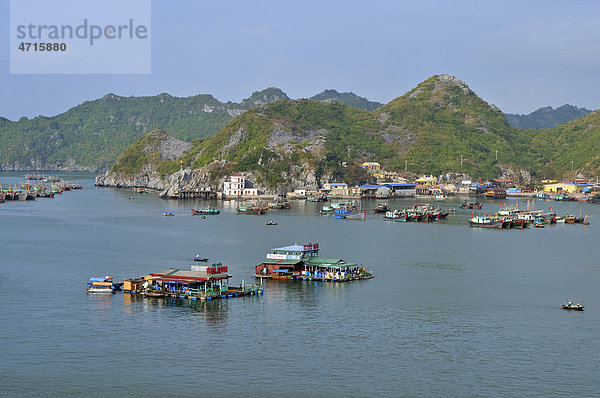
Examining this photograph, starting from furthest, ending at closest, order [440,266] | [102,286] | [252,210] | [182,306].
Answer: [252,210] < [440,266] < [102,286] < [182,306]

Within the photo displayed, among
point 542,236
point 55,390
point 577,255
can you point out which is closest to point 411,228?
point 542,236

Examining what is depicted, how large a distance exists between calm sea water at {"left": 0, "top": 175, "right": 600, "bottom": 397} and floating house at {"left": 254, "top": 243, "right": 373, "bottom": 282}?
1.85 meters

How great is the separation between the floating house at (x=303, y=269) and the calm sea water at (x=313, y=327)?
1855 millimetres

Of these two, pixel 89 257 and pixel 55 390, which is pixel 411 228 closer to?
pixel 89 257

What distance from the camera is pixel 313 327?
53.6 meters

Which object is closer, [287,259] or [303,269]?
[303,269]

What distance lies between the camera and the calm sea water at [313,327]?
4291 centimetres

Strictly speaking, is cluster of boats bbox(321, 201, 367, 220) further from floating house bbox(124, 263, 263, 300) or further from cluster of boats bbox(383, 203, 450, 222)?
floating house bbox(124, 263, 263, 300)

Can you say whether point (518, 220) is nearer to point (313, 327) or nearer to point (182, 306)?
point (313, 327)

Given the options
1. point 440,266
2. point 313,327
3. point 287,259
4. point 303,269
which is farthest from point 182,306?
point 440,266

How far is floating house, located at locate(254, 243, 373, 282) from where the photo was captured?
232 feet

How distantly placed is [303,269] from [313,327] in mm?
18773

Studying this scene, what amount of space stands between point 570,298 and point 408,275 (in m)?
16.6

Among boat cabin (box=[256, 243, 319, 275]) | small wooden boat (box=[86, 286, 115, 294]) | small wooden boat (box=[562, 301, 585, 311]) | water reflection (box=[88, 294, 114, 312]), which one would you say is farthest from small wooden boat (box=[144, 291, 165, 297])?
small wooden boat (box=[562, 301, 585, 311])
